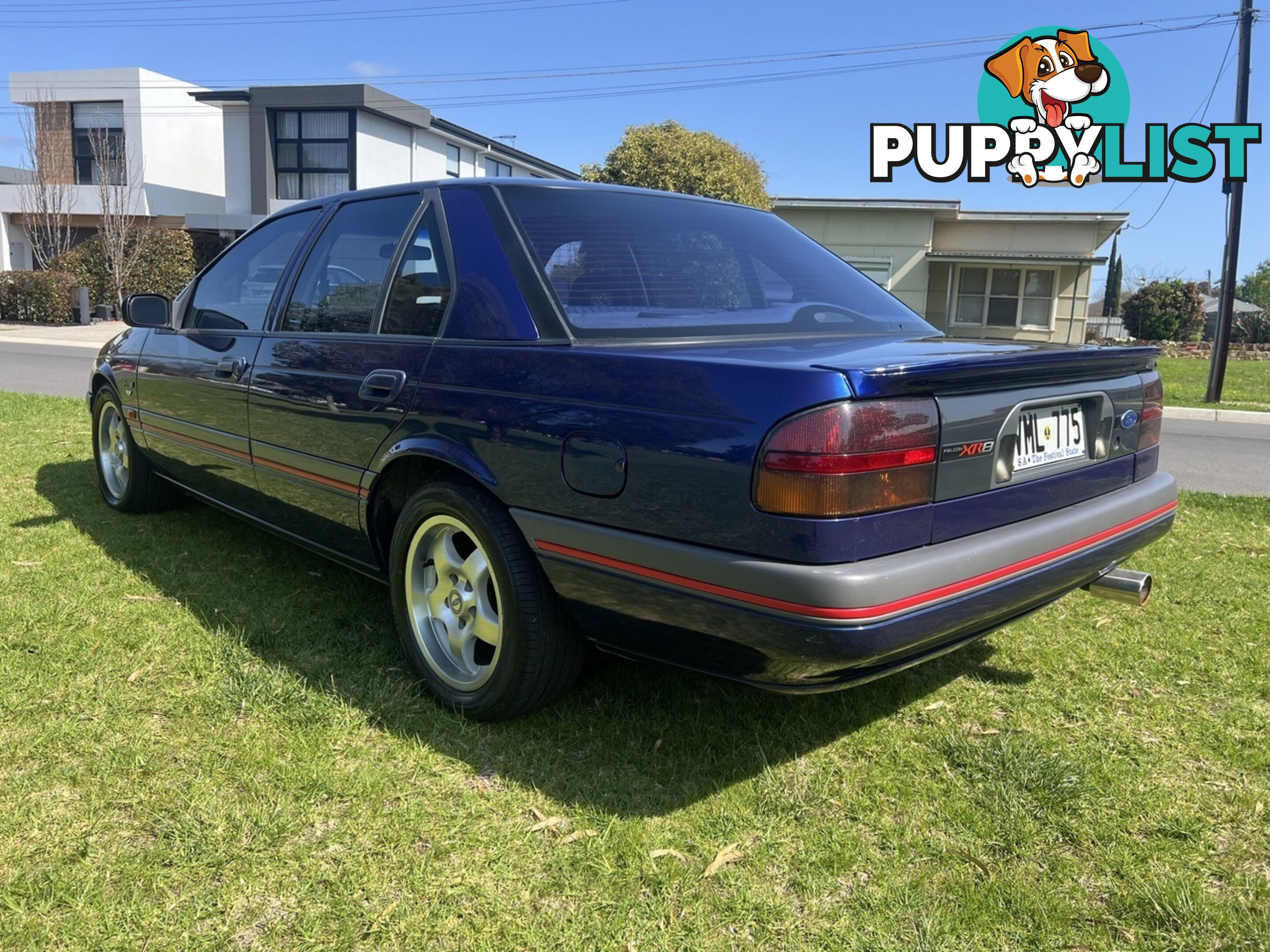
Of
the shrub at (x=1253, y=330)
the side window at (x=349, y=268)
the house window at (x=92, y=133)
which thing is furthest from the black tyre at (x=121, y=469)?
the shrub at (x=1253, y=330)

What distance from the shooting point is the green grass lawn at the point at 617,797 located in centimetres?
204

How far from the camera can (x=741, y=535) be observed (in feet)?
6.90

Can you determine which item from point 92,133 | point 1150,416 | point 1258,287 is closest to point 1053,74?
point 1150,416

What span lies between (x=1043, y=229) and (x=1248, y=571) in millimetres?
24569

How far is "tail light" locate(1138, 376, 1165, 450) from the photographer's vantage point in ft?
9.92

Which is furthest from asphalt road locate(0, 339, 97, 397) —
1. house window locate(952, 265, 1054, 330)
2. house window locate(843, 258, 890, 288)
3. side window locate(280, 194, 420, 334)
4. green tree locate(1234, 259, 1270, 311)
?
green tree locate(1234, 259, 1270, 311)

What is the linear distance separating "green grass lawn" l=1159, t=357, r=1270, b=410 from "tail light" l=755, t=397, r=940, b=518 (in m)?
13.4

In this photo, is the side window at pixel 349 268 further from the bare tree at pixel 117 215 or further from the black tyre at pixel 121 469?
the bare tree at pixel 117 215

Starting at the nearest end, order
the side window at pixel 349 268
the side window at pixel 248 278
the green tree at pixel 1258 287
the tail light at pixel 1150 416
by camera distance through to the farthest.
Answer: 1. the tail light at pixel 1150 416
2. the side window at pixel 349 268
3. the side window at pixel 248 278
4. the green tree at pixel 1258 287

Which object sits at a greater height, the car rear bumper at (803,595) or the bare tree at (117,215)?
the bare tree at (117,215)

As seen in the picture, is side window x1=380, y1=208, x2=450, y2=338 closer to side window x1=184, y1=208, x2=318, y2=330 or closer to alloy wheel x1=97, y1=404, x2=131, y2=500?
side window x1=184, y1=208, x2=318, y2=330

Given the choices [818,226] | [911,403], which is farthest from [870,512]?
[818,226]

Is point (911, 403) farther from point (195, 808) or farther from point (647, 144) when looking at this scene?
point (647, 144)

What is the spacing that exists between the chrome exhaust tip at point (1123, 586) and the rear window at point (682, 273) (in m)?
0.98
